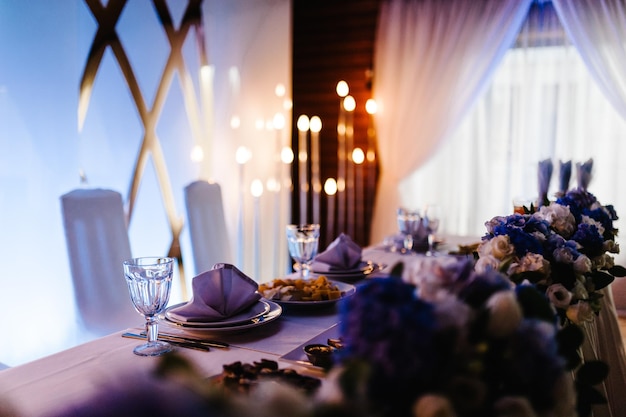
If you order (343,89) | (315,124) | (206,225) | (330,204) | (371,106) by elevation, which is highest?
(343,89)

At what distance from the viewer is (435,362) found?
0.53 metres

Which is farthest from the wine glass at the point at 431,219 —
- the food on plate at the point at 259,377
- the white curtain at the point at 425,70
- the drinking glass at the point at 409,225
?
the white curtain at the point at 425,70

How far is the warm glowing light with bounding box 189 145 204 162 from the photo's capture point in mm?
3842

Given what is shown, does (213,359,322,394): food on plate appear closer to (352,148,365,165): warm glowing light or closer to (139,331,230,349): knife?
(139,331,230,349): knife

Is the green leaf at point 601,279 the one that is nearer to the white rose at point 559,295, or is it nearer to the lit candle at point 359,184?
the white rose at point 559,295

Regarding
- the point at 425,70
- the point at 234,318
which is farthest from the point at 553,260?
the point at 425,70

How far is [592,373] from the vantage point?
2.34 ft

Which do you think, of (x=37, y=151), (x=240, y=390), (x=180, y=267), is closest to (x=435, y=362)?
(x=240, y=390)

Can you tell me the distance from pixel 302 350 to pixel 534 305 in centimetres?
54

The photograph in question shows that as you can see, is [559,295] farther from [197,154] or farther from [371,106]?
[371,106]

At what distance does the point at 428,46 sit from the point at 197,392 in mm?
4144

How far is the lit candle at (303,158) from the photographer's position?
4.66m

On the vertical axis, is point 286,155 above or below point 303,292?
above

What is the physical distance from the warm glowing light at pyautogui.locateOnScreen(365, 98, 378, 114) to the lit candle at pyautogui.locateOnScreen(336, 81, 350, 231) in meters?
0.19
